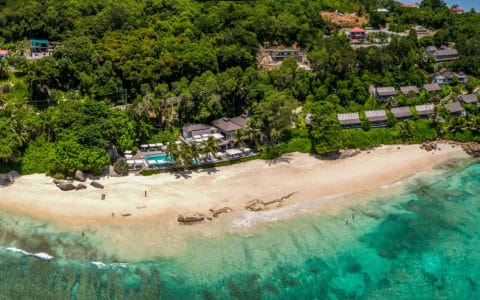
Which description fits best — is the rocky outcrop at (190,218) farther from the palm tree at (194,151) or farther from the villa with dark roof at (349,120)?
the villa with dark roof at (349,120)

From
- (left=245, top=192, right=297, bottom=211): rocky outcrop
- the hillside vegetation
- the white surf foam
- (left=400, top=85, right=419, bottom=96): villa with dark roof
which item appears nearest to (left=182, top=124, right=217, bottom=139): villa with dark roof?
the hillside vegetation

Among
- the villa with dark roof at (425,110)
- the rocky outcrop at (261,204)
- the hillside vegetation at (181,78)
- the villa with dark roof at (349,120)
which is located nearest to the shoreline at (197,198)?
the rocky outcrop at (261,204)

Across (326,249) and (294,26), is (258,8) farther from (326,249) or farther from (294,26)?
(326,249)

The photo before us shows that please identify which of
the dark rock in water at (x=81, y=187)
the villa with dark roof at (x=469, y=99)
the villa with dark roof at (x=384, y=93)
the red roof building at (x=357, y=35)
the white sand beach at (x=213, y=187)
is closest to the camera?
the white sand beach at (x=213, y=187)

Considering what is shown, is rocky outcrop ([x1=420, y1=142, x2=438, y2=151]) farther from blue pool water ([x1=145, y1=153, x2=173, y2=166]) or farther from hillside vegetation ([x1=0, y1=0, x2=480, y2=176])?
blue pool water ([x1=145, y1=153, x2=173, y2=166])

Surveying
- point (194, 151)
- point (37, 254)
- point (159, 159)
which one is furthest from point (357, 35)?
point (37, 254)

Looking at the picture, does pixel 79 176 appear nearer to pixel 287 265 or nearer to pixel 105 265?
pixel 105 265
